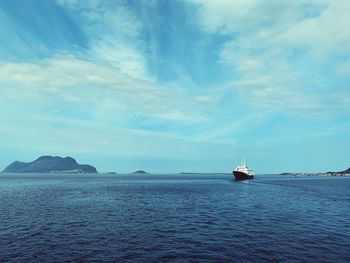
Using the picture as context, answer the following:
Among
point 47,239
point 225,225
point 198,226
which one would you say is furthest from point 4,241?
point 225,225

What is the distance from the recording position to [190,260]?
26.7 meters

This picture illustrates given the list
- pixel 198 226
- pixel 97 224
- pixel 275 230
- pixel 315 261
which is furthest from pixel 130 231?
pixel 315 261

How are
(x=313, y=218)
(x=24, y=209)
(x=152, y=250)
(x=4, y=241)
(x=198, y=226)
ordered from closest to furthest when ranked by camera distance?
1. (x=152, y=250)
2. (x=4, y=241)
3. (x=198, y=226)
4. (x=313, y=218)
5. (x=24, y=209)

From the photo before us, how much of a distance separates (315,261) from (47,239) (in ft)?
94.7

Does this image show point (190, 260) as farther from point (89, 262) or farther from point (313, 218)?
point (313, 218)

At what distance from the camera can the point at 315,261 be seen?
87.6 ft

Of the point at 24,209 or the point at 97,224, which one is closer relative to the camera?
the point at 97,224

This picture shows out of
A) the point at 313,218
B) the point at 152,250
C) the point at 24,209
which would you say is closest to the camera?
the point at 152,250

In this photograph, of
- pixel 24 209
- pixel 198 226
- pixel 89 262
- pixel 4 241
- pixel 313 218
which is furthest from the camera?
pixel 24 209

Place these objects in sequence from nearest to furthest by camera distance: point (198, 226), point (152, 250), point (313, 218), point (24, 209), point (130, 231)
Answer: point (152, 250)
point (130, 231)
point (198, 226)
point (313, 218)
point (24, 209)

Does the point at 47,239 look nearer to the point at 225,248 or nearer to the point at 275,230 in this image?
the point at 225,248

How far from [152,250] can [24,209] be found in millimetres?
38764

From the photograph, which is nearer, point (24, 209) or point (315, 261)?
point (315, 261)

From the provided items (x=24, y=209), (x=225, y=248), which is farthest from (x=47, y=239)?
(x=24, y=209)
